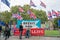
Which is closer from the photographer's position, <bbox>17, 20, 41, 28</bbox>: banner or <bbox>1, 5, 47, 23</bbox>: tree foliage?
<bbox>17, 20, 41, 28</bbox>: banner

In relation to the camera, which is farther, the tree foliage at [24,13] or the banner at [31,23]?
the tree foliage at [24,13]

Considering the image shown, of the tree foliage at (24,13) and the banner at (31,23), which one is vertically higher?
the tree foliage at (24,13)

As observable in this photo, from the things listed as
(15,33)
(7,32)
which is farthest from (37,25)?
(7,32)

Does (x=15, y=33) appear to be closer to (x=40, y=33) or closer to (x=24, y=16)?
(x=40, y=33)

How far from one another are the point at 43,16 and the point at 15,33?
171ft

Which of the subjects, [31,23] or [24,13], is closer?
[31,23]

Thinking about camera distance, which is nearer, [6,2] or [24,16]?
[6,2]

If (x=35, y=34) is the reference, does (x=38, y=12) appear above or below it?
above

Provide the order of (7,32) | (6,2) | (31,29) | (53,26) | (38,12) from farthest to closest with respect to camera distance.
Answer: (53,26) < (38,12) < (6,2) < (31,29) < (7,32)

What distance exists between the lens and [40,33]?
109 feet

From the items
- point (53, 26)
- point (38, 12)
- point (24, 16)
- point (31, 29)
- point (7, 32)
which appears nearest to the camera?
point (7, 32)

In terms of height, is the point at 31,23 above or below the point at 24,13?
below

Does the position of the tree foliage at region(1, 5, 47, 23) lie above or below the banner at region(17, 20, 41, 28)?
above

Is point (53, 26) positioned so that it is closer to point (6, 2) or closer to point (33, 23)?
point (6, 2)
